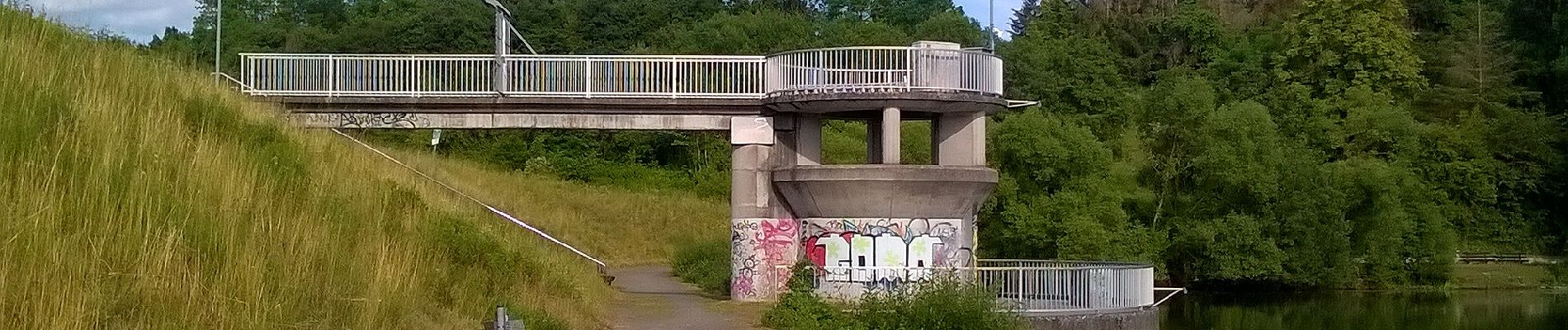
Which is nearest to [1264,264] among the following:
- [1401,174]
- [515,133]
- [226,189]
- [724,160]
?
[1401,174]

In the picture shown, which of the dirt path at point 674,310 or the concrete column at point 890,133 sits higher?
the concrete column at point 890,133

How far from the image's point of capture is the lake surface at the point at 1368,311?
139ft

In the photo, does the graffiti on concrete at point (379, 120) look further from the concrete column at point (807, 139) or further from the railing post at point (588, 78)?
the concrete column at point (807, 139)

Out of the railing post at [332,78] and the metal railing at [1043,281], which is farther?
the railing post at [332,78]

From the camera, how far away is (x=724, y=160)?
229 ft

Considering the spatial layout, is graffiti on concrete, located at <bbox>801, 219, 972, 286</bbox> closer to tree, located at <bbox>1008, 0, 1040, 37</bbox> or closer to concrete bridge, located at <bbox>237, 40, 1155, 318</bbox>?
concrete bridge, located at <bbox>237, 40, 1155, 318</bbox>

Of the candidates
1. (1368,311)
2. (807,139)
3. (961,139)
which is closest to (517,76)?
(807,139)

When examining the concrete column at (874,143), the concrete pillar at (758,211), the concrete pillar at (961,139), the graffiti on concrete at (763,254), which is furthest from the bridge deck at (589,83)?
the graffiti on concrete at (763,254)

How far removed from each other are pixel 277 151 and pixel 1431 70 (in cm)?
7149

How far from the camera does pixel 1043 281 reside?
85.0 feet

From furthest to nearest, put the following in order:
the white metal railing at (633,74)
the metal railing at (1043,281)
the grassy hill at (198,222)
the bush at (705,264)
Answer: the bush at (705,264), the white metal railing at (633,74), the metal railing at (1043,281), the grassy hill at (198,222)

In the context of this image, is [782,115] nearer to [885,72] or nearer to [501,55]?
[885,72]

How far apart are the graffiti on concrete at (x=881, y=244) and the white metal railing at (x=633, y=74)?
2338 millimetres

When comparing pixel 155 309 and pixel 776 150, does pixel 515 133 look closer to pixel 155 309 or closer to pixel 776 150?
pixel 776 150
